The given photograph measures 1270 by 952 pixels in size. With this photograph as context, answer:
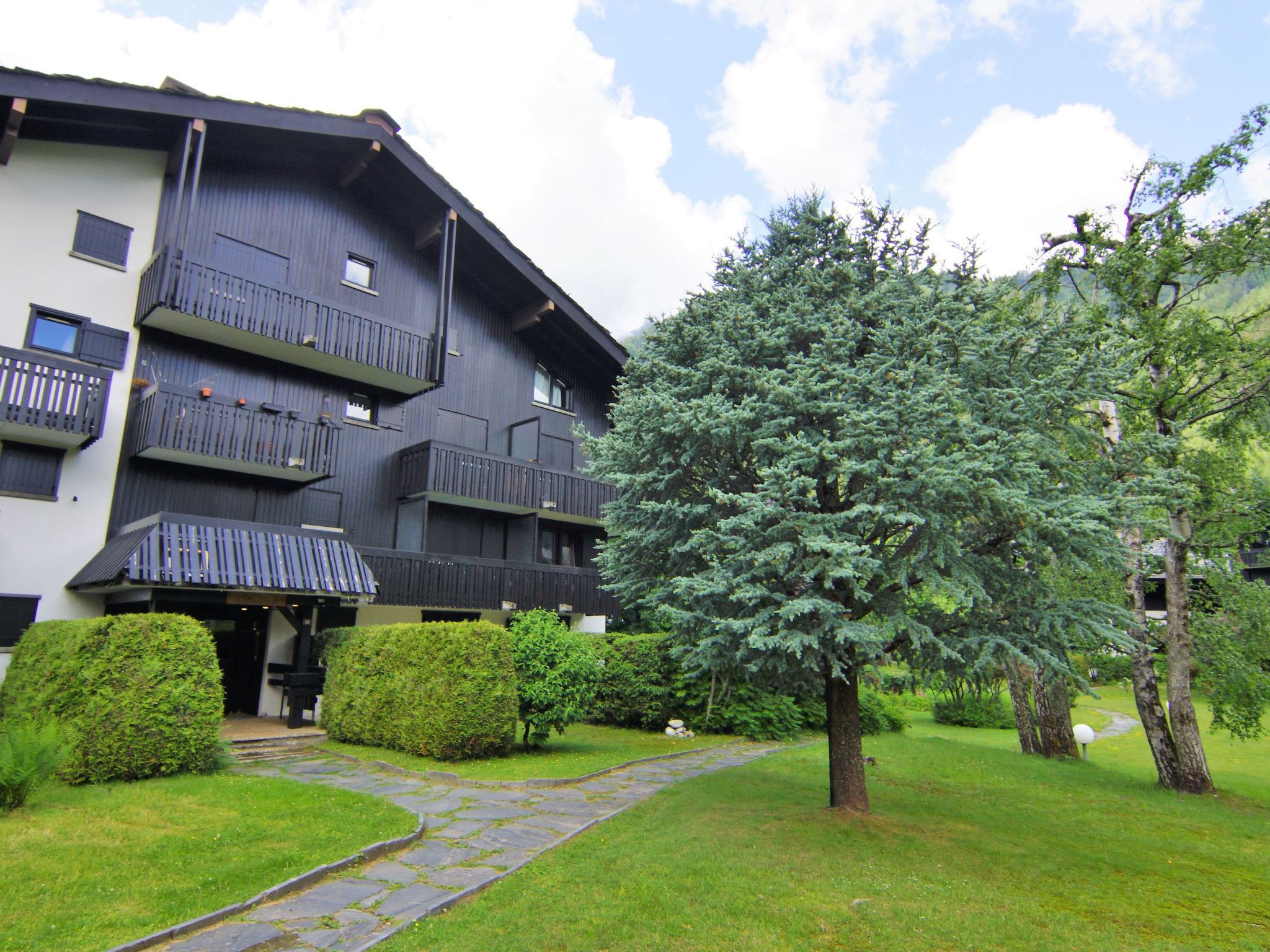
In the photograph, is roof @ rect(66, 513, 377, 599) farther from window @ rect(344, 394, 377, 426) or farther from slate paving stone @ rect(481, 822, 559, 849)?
slate paving stone @ rect(481, 822, 559, 849)

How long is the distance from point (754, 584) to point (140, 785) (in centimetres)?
793

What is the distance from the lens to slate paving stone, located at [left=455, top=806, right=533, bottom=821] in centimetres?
880

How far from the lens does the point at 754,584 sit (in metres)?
8.52

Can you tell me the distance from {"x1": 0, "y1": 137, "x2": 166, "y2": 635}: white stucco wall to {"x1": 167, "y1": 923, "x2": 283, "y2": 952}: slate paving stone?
11.5 metres

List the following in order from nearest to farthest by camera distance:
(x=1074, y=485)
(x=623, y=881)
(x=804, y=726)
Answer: (x=623, y=881), (x=1074, y=485), (x=804, y=726)

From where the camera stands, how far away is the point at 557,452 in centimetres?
2323

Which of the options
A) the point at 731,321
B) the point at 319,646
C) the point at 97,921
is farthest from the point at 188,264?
the point at 97,921

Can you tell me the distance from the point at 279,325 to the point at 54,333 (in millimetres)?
4047

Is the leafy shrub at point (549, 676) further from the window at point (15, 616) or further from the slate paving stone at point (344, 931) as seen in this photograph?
the window at point (15, 616)

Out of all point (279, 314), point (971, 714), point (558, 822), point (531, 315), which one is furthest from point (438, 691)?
point (971, 714)

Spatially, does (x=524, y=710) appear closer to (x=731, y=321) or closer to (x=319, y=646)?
(x=319, y=646)

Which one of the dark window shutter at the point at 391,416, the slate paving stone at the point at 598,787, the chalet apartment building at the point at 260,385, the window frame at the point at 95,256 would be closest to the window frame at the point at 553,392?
the chalet apartment building at the point at 260,385

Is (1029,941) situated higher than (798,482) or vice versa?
(798,482)

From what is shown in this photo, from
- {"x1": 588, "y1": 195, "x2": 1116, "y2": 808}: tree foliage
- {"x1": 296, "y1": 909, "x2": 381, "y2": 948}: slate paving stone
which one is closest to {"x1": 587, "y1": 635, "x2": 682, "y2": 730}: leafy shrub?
{"x1": 588, "y1": 195, "x2": 1116, "y2": 808}: tree foliage
